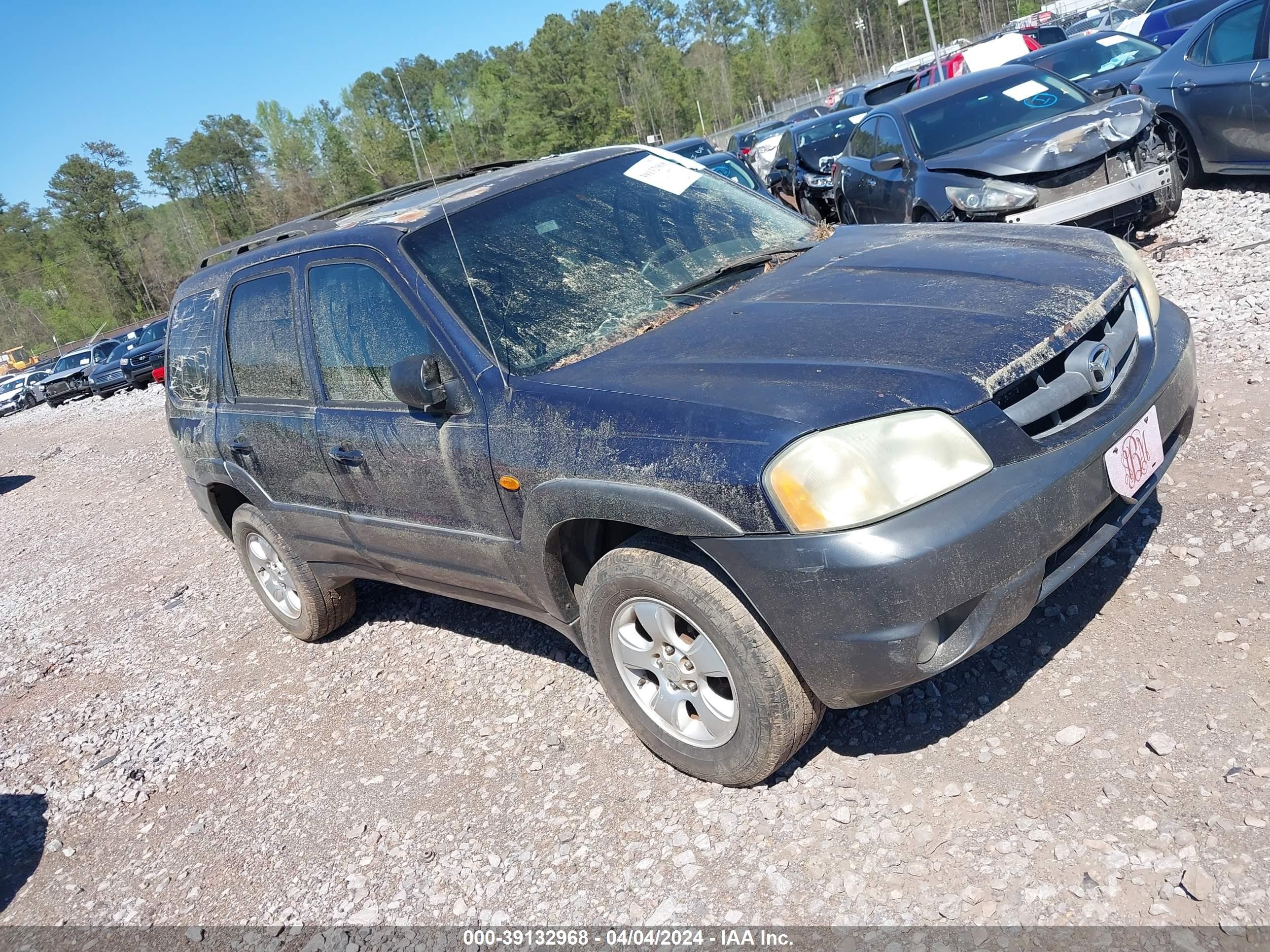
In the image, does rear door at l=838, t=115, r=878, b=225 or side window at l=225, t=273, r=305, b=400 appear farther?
rear door at l=838, t=115, r=878, b=225

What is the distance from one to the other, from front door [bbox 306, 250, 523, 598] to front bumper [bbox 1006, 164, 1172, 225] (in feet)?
16.5

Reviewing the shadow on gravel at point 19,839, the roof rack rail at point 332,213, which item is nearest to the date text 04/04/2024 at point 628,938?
the shadow on gravel at point 19,839

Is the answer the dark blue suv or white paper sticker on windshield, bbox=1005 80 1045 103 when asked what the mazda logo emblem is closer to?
the dark blue suv

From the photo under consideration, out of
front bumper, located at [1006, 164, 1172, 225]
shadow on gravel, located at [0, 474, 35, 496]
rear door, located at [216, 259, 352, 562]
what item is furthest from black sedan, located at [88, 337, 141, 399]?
front bumper, located at [1006, 164, 1172, 225]

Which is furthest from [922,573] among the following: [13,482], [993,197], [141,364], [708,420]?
[141,364]

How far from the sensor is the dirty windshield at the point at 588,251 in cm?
333

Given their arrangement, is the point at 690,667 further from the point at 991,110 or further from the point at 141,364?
the point at 141,364

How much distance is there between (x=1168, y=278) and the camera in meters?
6.53

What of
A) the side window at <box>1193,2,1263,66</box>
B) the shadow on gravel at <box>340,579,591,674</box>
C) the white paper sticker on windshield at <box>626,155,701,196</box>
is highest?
the white paper sticker on windshield at <box>626,155,701,196</box>

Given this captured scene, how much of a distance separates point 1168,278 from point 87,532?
9.69 metres

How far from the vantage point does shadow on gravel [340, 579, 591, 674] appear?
434 centimetres

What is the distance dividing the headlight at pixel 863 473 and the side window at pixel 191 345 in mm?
3431

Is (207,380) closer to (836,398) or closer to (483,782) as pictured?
(483,782)

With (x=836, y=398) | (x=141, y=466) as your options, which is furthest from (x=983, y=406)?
(x=141, y=466)
